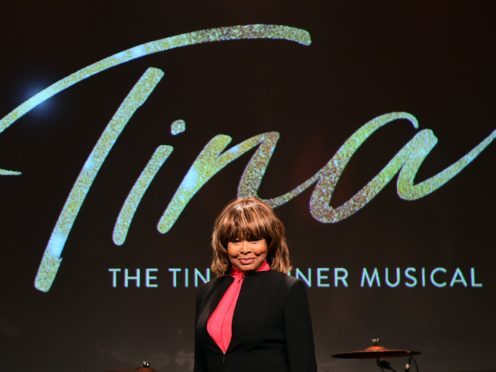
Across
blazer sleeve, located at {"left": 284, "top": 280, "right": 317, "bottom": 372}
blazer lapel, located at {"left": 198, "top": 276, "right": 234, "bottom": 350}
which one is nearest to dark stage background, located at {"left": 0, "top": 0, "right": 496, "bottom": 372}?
blazer lapel, located at {"left": 198, "top": 276, "right": 234, "bottom": 350}

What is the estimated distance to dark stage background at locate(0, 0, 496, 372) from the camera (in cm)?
617

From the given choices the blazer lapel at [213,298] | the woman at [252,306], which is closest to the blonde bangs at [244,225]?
the woman at [252,306]

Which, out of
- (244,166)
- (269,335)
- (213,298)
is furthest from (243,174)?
(269,335)

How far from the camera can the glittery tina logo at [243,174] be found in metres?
6.19

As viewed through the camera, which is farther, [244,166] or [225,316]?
[244,166]

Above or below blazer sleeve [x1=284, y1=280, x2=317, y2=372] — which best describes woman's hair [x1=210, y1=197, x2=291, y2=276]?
above

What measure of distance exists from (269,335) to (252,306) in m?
0.08

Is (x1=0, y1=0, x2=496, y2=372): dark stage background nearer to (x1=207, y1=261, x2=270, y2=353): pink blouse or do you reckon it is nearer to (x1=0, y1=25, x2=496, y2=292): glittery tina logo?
(x1=0, y1=25, x2=496, y2=292): glittery tina logo

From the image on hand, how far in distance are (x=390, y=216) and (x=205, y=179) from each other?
114 centimetres

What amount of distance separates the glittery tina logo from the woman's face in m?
3.74

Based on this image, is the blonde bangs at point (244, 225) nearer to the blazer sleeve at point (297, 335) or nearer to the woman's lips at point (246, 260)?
the woman's lips at point (246, 260)

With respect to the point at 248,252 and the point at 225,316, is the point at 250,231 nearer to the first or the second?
the point at 248,252

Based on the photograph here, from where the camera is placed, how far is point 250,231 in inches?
95.1

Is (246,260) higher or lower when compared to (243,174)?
lower
